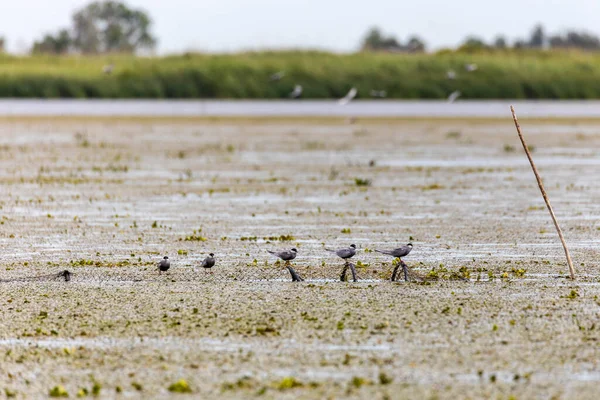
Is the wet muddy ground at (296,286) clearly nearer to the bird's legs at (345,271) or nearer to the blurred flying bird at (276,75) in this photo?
the bird's legs at (345,271)

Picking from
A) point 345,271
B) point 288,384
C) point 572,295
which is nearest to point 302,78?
point 345,271

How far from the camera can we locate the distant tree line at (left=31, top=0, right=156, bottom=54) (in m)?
122

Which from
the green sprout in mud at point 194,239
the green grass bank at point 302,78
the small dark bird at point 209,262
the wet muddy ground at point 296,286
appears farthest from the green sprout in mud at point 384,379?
the green grass bank at point 302,78

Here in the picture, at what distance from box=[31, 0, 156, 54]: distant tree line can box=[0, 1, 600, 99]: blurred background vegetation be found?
162 ft

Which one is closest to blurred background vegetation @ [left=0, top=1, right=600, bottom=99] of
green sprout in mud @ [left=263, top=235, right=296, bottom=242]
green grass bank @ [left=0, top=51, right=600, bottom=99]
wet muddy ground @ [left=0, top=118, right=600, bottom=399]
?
green grass bank @ [left=0, top=51, right=600, bottom=99]

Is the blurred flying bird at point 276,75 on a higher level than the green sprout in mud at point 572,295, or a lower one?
higher

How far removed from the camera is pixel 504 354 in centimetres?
930

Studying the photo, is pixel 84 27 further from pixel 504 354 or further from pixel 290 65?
pixel 504 354

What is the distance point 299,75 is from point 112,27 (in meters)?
68.9

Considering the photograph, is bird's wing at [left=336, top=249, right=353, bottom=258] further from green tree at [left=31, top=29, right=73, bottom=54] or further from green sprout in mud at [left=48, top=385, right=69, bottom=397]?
green tree at [left=31, top=29, right=73, bottom=54]

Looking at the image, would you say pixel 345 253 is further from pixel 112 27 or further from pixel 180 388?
pixel 112 27

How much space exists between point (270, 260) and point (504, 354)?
4998 millimetres

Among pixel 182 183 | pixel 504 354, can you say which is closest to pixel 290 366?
pixel 504 354

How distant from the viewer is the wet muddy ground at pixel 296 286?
28.8ft
